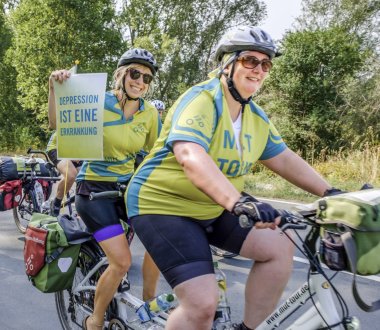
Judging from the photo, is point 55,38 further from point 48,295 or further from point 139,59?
point 139,59

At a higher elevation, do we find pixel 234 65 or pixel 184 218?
pixel 234 65

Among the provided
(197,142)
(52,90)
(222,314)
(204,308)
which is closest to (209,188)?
(197,142)

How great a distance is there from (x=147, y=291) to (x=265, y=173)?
12.0 metres

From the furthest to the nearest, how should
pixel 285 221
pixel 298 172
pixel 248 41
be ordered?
pixel 298 172, pixel 248 41, pixel 285 221

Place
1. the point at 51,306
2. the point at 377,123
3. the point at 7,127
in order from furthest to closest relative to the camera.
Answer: the point at 7,127 < the point at 377,123 < the point at 51,306

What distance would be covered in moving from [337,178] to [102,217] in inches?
425

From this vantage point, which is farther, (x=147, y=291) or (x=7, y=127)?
(x=7, y=127)

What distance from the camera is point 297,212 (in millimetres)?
1999

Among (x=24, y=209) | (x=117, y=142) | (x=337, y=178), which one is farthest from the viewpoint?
(x=337, y=178)

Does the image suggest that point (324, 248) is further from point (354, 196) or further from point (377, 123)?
point (377, 123)

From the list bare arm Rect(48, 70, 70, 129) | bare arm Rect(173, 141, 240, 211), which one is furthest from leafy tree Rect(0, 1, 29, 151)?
bare arm Rect(173, 141, 240, 211)

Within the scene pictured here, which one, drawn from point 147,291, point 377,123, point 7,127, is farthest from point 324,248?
point 7,127

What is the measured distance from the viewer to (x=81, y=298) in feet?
10.8

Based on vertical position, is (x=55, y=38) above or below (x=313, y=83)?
above
